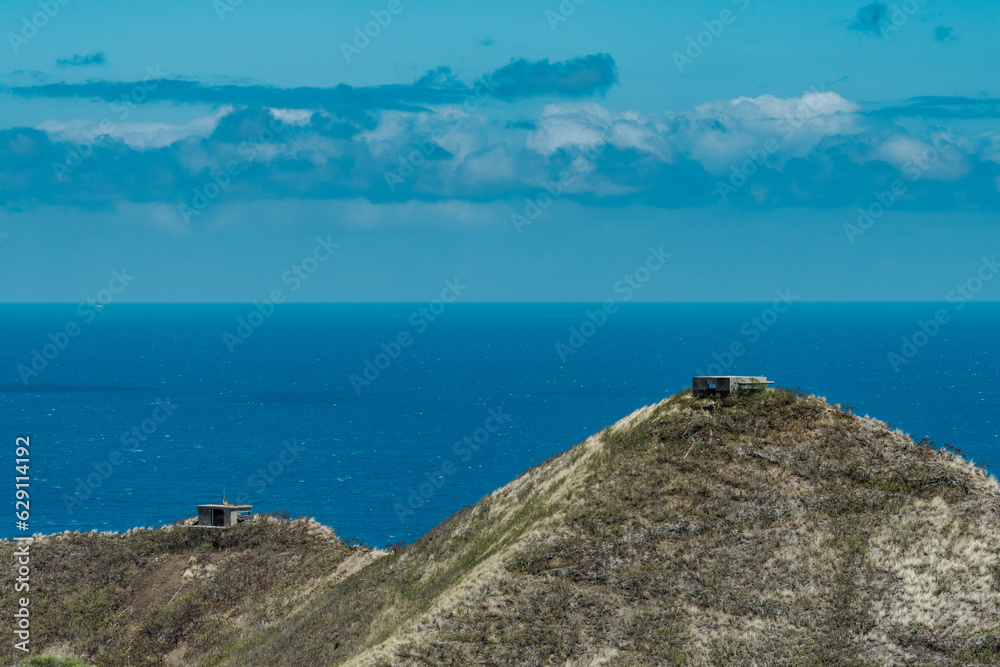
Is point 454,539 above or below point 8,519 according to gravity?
below

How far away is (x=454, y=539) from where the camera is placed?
179ft

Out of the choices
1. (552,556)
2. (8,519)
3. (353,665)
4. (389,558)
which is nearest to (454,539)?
(389,558)

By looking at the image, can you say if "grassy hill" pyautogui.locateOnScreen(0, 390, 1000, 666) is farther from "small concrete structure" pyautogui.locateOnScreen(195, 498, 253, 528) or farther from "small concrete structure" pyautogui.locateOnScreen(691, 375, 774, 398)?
"small concrete structure" pyautogui.locateOnScreen(195, 498, 253, 528)

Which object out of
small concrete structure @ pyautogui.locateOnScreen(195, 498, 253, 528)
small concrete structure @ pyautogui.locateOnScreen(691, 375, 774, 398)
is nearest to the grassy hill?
small concrete structure @ pyautogui.locateOnScreen(691, 375, 774, 398)

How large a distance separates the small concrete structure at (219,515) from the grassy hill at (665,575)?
26.2 feet

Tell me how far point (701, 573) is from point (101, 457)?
14060cm

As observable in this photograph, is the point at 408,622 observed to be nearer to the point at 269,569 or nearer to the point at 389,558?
the point at 389,558

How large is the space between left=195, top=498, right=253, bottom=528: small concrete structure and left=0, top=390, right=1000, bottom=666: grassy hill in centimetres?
797

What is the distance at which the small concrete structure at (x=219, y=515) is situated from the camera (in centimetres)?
6944

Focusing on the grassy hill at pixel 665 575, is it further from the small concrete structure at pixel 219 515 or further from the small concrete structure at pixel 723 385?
the small concrete structure at pixel 219 515

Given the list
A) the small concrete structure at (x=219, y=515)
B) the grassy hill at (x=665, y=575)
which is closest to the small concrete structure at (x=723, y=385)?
the grassy hill at (x=665, y=575)

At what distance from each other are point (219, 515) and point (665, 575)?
119ft

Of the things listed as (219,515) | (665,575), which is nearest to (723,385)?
(665,575)

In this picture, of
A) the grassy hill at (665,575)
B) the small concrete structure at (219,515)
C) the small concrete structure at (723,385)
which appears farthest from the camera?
the small concrete structure at (219,515)
